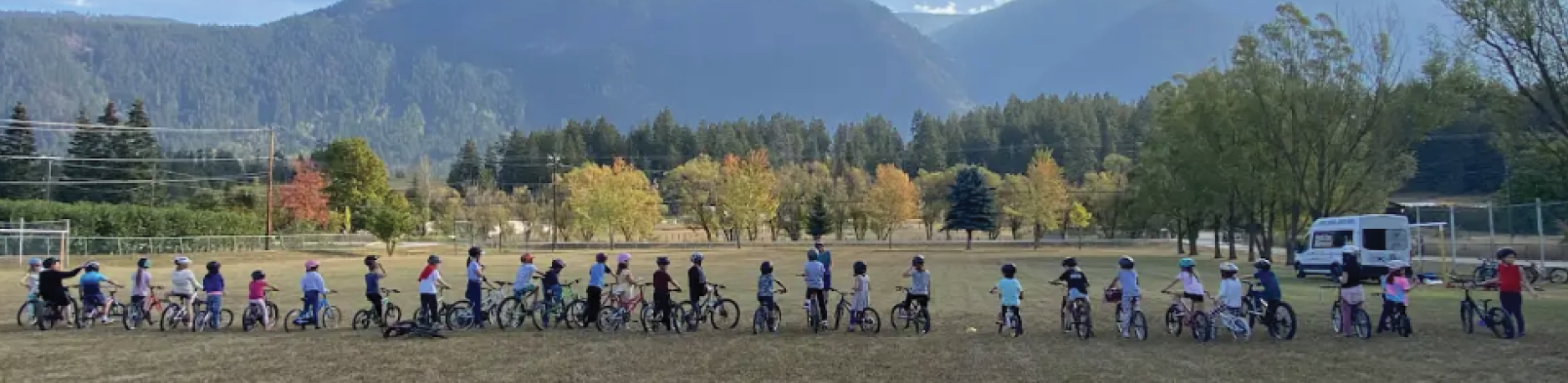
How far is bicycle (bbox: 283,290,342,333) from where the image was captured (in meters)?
19.3

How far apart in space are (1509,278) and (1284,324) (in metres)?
3.32

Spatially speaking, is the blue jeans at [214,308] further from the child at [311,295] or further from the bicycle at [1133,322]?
the bicycle at [1133,322]

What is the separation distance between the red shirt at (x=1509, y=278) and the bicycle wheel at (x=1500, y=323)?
456 millimetres

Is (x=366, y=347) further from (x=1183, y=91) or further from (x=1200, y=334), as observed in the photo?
(x=1183, y=91)

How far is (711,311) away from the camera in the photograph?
19.2m

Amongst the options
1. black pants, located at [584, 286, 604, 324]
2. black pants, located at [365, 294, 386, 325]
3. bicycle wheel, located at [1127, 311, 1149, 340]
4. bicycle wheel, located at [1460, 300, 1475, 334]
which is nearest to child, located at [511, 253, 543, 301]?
black pants, located at [584, 286, 604, 324]

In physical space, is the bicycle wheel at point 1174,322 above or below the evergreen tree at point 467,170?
below

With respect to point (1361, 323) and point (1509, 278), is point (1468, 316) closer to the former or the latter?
point (1509, 278)

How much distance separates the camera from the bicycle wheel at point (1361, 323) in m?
17.0

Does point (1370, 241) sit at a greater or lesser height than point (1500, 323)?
greater

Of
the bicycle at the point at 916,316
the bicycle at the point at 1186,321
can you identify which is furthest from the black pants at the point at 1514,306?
the bicycle at the point at 916,316

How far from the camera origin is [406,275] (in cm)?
4128

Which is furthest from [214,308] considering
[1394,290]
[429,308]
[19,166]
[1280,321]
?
[19,166]

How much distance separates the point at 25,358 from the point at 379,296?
5.26m
